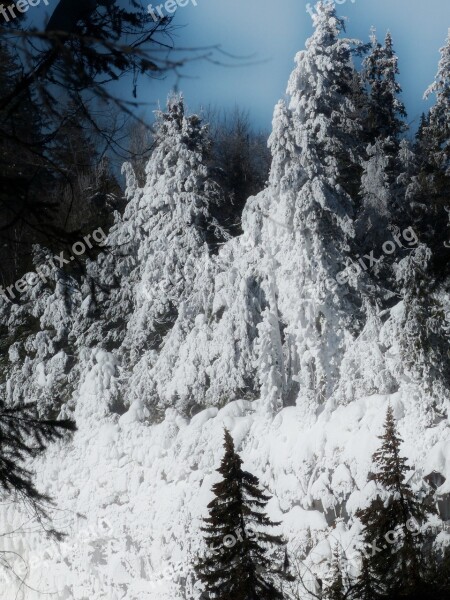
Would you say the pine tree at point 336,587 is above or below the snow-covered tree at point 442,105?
below

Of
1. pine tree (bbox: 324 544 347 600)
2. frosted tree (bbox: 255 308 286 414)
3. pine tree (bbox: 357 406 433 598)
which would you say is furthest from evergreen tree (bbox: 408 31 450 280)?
pine tree (bbox: 324 544 347 600)

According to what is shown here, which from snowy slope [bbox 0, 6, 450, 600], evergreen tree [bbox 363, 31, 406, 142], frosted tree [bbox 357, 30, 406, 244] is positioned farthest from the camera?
evergreen tree [bbox 363, 31, 406, 142]

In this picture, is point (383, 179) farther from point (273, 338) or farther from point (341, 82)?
point (273, 338)

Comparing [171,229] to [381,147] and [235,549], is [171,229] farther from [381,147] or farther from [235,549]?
[235,549]

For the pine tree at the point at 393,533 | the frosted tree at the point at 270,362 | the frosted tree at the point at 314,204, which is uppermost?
the frosted tree at the point at 314,204

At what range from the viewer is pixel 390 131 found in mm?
19828

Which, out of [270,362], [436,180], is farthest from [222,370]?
[436,180]

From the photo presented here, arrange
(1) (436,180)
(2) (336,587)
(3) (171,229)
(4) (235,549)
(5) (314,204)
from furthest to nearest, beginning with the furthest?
1. (3) (171,229)
2. (1) (436,180)
3. (5) (314,204)
4. (4) (235,549)
5. (2) (336,587)

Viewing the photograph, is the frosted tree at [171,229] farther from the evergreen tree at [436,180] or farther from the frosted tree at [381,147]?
the evergreen tree at [436,180]

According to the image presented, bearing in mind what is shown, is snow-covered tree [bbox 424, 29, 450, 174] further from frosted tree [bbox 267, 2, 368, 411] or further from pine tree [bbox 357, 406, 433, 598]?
pine tree [bbox 357, 406, 433, 598]

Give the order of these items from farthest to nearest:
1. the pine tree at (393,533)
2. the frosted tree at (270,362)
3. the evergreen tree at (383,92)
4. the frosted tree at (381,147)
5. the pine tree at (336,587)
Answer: the evergreen tree at (383,92) → the frosted tree at (381,147) → the frosted tree at (270,362) → the pine tree at (393,533) → the pine tree at (336,587)

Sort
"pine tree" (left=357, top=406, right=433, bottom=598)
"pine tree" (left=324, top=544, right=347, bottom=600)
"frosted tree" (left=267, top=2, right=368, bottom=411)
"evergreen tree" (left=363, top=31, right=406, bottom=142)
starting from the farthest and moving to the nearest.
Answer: "evergreen tree" (left=363, top=31, right=406, bottom=142), "frosted tree" (left=267, top=2, right=368, bottom=411), "pine tree" (left=357, top=406, right=433, bottom=598), "pine tree" (left=324, top=544, right=347, bottom=600)

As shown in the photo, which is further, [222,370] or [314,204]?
[222,370]

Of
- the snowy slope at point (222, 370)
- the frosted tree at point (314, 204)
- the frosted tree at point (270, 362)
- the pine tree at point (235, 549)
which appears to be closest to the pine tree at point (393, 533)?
the pine tree at point (235, 549)
